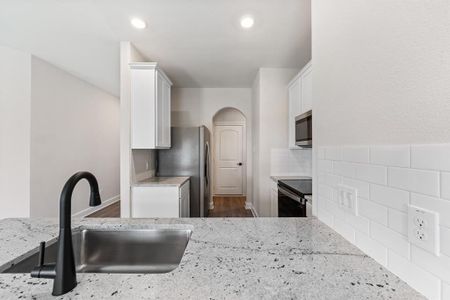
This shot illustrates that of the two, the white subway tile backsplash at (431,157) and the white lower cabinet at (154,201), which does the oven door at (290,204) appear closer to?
the white lower cabinet at (154,201)

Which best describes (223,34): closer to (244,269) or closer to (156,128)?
(156,128)

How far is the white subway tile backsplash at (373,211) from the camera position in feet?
2.24

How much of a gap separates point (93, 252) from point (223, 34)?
2.32 metres

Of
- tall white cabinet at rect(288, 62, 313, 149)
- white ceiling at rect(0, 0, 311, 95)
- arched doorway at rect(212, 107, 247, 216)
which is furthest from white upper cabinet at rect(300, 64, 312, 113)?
arched doorway at rect(212, 107, 247, 216)

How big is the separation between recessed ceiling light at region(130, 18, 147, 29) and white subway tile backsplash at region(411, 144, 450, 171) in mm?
2436

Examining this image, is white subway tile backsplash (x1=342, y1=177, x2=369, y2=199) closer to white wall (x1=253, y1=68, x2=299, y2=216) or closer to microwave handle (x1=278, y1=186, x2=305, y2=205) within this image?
microwave handle (x1=278, y1=186, x2=305, y2=205)

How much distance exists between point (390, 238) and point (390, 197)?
12cm

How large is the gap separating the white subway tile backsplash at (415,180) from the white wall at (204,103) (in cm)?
399

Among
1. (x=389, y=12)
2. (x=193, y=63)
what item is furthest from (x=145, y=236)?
(x=193, y=63)

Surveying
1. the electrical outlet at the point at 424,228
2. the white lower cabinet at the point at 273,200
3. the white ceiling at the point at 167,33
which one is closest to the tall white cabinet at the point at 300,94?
the white ceiling at the point at 167,33

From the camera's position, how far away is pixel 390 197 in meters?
0.66

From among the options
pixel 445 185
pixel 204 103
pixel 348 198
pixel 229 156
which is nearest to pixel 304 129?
pixel 348 198

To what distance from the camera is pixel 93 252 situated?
1.13 meters

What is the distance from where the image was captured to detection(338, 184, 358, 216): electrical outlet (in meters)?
0.83
